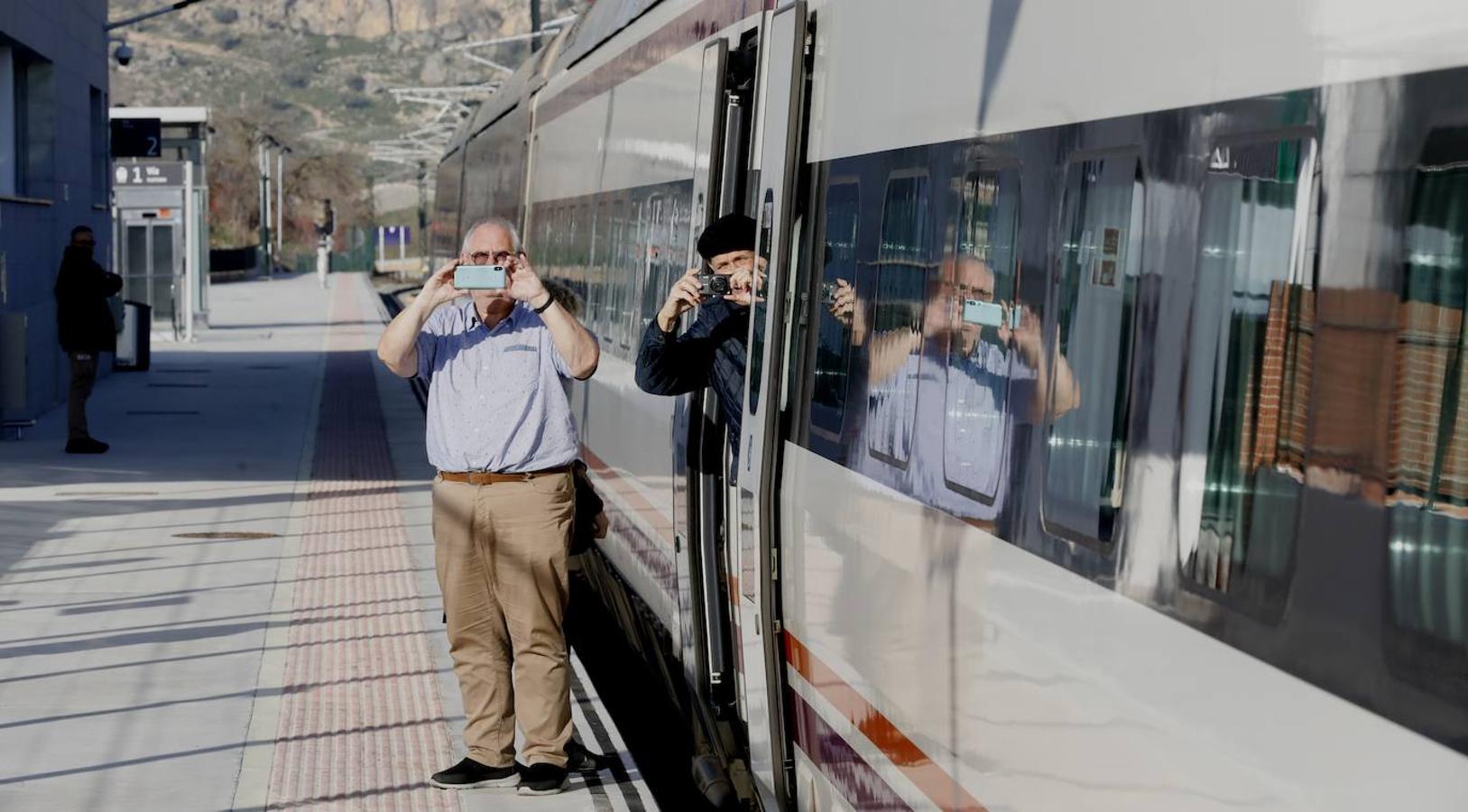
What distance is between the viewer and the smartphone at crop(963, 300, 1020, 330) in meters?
4.27

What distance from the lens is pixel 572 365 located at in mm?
6973

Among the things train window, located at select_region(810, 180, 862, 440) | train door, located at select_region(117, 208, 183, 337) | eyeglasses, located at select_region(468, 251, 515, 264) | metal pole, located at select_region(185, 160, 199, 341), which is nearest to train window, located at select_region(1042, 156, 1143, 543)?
train window, located at select_region(810, 180, 862, 440)

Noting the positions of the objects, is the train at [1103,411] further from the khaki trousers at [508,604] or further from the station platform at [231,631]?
the station platform at [231,631]

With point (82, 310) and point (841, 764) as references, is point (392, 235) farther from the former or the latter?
point (841, 764)

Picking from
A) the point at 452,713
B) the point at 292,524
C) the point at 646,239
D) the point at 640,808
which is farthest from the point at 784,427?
the point at 292,524

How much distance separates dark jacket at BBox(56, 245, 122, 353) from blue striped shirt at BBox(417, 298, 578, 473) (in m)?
11.2

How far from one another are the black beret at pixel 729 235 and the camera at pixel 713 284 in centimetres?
10

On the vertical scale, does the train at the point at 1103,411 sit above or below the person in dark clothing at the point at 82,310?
above

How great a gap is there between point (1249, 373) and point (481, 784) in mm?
4776

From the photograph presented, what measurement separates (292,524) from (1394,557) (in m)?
12.5

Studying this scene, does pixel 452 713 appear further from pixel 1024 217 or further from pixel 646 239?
pixel 1024 217

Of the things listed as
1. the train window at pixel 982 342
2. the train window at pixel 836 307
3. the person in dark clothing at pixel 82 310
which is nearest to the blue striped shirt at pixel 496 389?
the train window at pixel 836 307

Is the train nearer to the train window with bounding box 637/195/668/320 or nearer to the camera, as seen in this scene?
the camera

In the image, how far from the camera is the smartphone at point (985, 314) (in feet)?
14.0
